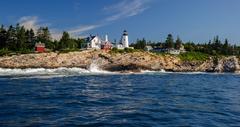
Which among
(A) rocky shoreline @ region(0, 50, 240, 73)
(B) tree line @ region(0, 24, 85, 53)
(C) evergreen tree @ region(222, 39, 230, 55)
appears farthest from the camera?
(C) evergreen tree @ region(222, 39, 230, 55)

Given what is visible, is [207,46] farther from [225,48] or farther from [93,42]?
[93,42]

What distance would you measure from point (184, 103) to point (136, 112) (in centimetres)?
797

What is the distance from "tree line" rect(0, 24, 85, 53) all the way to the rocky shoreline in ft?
69.7

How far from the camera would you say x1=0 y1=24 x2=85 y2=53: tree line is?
14688cm

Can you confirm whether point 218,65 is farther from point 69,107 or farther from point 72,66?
point 69,107

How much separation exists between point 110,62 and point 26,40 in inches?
1713

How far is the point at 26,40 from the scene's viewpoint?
153500 mm

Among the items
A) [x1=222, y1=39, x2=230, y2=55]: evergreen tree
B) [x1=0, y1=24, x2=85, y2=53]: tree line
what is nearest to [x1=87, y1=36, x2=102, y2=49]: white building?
[x1=0, y1=24, x2=85, y2=53]: tree line

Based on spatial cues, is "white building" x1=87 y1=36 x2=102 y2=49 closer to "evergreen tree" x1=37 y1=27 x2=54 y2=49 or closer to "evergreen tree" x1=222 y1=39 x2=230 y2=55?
"evergreen tree" x1=37 y1=27 x2=54 y2=49

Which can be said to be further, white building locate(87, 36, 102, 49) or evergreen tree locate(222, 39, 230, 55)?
evergreen tree locate(222, 39, 230, 55)

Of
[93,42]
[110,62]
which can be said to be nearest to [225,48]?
[93,42]

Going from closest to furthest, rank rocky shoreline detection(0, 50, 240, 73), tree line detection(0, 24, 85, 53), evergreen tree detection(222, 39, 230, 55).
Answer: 1. rocky shoreline detection(0, 50, 240, 73)
2. tree line detection(0, 24, 85, 53)
3. evergreen tree detection(222, 39, 230, 55)

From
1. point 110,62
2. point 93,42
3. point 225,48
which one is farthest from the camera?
point 225,48

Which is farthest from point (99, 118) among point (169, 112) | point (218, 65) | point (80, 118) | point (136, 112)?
point (218, 65)
